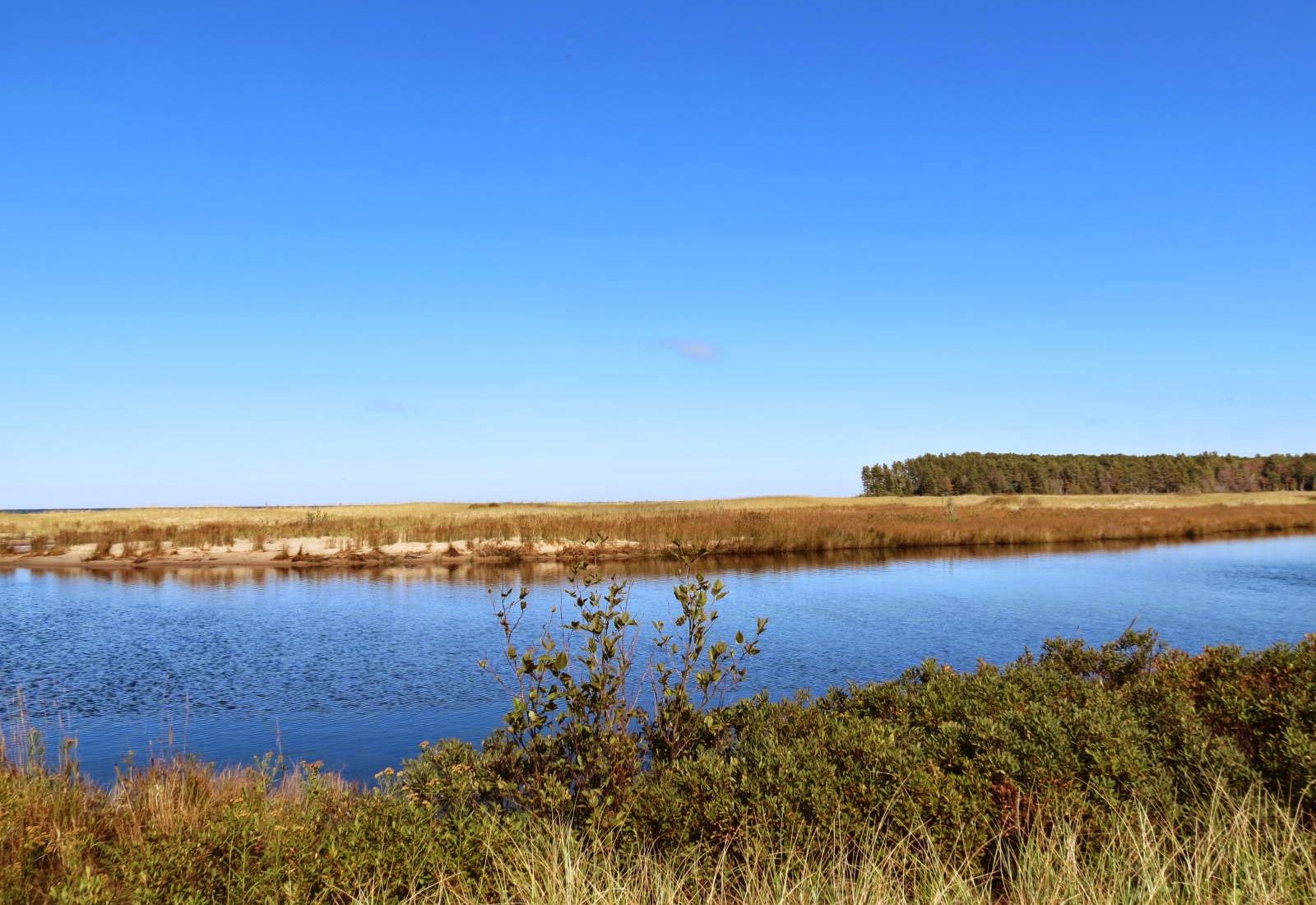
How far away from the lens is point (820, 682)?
45.9 feet

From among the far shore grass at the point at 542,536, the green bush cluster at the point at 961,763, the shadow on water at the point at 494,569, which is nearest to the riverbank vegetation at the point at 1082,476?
the far shore grass at the point at 542,536

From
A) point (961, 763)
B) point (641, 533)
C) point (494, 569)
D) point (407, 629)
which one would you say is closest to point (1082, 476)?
point (641, 533)

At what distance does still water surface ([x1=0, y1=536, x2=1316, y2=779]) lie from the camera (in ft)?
42.2

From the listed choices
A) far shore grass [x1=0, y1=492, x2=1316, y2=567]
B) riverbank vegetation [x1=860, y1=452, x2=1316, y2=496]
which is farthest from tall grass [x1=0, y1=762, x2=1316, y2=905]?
riverbank vegetation [x1=860, y1=452, x2=1316, y2=496]

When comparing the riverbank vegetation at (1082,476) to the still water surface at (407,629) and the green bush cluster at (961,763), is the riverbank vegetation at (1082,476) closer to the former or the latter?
the still water surface at (407,629)

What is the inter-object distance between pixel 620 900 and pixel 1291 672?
6050 mm

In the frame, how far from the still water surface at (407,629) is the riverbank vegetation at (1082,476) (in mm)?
92042

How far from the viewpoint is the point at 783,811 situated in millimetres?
5328

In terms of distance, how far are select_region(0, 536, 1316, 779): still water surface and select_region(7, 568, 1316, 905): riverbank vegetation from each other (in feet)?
15.5

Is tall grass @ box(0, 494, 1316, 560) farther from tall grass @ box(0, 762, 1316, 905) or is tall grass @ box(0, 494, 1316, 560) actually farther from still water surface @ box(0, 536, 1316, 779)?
tall grass @ box(0, 762, 1316, 905)

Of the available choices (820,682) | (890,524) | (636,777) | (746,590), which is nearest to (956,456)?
(890,524)

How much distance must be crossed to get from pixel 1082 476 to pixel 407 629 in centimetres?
12875

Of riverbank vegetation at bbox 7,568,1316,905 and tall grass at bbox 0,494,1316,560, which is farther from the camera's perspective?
tall grass at bbox 0,494,1316,560

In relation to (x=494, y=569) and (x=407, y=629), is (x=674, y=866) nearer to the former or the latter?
(x=407, y=629)
